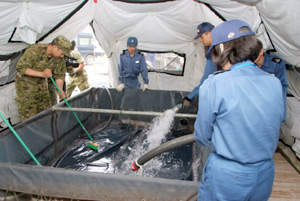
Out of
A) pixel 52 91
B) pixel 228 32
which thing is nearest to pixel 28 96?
pixel 52 91

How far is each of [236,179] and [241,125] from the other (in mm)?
291

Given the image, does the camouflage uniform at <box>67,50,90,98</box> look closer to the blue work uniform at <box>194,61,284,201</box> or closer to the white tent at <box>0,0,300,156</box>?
the white tent at <box>0,0,300,156</box>

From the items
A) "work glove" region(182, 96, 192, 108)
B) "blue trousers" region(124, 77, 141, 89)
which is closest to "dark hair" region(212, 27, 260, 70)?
"work glove" region(182, 96, 192, 108)

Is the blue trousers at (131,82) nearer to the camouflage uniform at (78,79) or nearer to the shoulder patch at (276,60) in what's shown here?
the camouflage uniform at (78,79)

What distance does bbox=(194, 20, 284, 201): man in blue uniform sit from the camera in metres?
1.00

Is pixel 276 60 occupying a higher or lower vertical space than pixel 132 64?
higher

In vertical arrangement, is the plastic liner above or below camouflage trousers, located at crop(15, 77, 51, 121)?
below

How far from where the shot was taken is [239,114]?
1006mm

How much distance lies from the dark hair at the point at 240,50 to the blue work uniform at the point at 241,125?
1.6 inches

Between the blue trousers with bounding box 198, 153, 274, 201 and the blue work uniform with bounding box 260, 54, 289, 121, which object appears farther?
the blue work uniform with bounding box 260, 54, 289, 121

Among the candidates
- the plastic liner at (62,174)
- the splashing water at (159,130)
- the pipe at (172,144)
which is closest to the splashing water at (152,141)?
the splashing water at (159,130)

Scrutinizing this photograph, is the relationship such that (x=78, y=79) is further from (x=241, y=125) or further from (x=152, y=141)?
(x=241, y=125)

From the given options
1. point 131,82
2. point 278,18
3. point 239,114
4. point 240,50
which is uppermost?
point 278,18

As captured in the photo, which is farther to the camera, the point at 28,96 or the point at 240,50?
the point at 28,96
